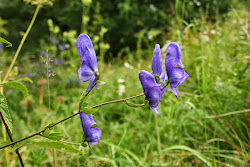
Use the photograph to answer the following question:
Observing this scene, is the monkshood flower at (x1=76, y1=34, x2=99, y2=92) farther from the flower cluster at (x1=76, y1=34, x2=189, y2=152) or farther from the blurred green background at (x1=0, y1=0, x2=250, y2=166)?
the blurred green background at (x1=0, y1=0, x2=250, y2=166)

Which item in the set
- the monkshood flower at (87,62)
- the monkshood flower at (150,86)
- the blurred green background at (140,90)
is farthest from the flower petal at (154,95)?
the blurred green background at (140,90)

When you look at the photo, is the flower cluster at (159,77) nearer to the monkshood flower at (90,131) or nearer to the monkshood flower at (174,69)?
the monkshood flower at (174,69)

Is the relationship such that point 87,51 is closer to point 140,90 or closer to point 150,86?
point 150,86

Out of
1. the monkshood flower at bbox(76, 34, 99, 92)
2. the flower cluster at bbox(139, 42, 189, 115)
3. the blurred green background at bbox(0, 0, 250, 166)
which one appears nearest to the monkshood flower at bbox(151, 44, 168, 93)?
the flower cluster at bbox(139, 42, 189, 115)

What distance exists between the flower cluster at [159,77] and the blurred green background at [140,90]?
273 mm

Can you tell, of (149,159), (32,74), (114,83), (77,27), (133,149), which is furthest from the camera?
(77,27)

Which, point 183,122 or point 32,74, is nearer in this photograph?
point 183,122

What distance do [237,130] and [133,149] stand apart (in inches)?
32.4

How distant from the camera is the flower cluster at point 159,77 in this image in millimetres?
663

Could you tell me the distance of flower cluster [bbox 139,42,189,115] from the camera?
0.66 metres

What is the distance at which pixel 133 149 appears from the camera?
1.94m

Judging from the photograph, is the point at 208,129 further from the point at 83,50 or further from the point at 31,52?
the point at 31,52

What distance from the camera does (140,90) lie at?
9.18ft

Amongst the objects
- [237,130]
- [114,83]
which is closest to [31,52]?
[114,83]
